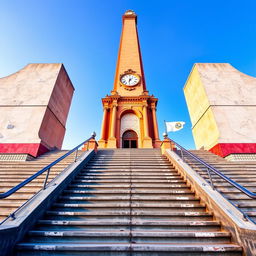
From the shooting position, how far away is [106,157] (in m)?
7.52

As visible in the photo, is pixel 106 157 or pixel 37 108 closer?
pixel 106 157

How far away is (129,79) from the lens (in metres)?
16.5

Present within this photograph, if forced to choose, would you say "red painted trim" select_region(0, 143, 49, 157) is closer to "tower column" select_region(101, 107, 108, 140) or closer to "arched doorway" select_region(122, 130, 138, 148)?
"tower column" select_region(101, 107, 108, 140)

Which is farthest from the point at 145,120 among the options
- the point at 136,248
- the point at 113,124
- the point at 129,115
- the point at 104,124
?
the point at 136,248

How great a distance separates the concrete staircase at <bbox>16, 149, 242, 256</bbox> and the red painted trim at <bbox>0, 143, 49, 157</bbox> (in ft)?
17.1

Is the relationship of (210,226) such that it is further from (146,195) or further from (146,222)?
(146,195)

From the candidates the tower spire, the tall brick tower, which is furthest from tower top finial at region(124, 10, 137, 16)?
the tall brick tower

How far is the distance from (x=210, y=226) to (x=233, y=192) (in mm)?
1936

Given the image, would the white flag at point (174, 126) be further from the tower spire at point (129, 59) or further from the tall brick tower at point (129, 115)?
the tower spire at point (129, 59)

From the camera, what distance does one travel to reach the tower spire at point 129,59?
53.4 ft

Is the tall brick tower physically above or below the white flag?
above

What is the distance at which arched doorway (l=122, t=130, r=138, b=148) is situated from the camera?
13508 millimetres

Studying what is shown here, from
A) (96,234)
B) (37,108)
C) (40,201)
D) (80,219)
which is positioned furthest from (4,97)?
(96,234)

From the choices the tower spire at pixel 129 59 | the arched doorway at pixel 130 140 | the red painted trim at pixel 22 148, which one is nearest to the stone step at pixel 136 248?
the red painted trim at pixel 22 148
